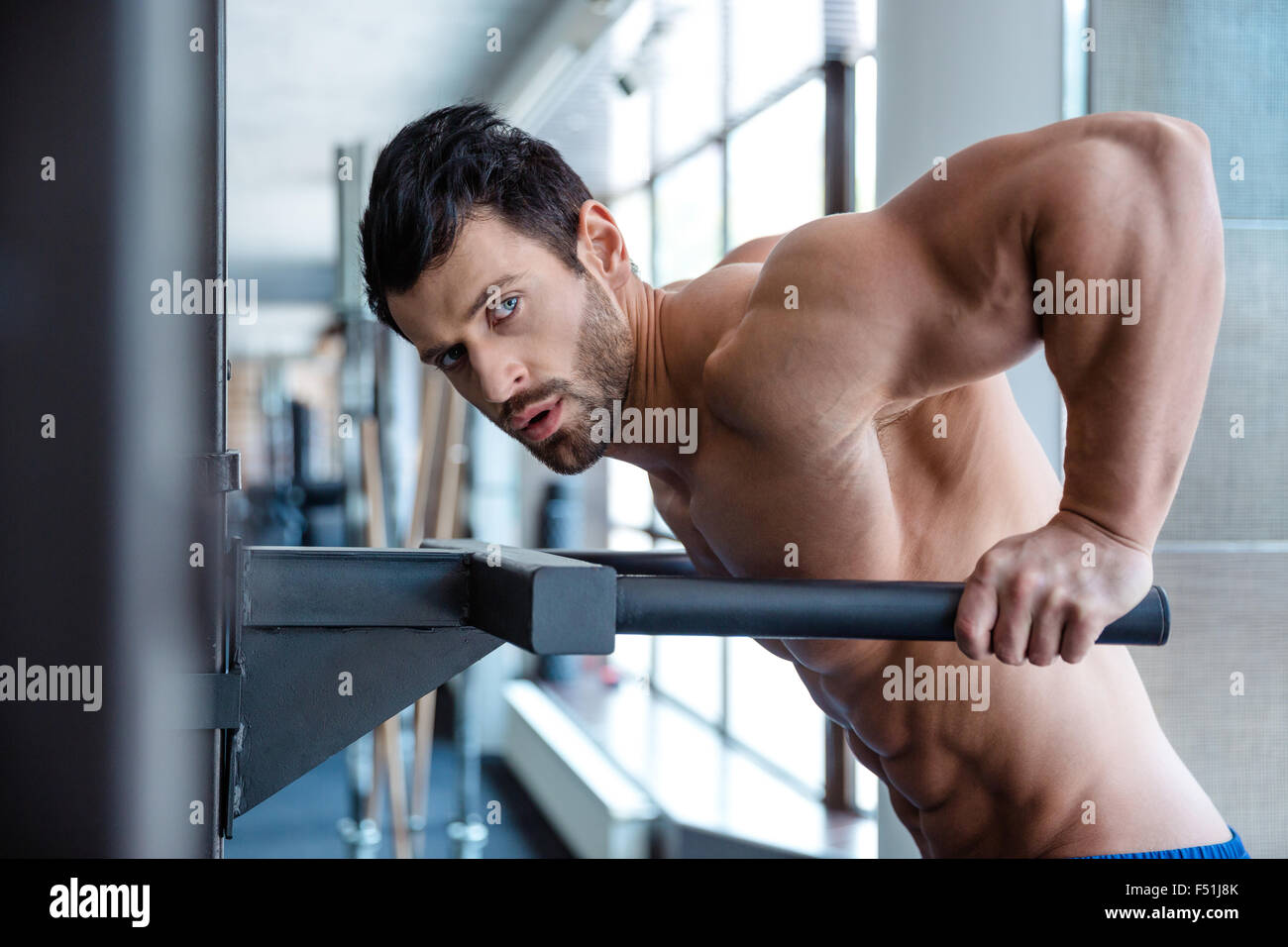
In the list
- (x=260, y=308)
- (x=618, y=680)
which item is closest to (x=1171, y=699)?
(x=618, y=680)

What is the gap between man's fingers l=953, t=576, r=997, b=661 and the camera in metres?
0.63

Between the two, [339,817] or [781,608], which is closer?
[781,608]

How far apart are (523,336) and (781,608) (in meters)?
0.38

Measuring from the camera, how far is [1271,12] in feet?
5.99

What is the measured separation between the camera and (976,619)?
63 cm

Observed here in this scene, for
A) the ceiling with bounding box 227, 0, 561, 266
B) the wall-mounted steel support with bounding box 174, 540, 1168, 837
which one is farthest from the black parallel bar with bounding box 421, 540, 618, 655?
the ceiling with bounding box 227, 0, 561, 266

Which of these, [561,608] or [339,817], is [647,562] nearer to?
[561,608]

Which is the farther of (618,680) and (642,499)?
(618,680)

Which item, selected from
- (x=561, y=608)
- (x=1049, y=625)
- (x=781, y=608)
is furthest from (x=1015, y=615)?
(x=561, y=608)

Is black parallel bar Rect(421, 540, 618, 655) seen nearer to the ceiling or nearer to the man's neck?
the man's neck

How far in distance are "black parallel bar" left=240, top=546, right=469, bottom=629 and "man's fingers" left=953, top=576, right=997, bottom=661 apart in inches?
11.8

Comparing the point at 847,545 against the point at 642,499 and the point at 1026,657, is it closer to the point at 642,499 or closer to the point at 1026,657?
the point at 1026,657

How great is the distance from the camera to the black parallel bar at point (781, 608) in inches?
24.1

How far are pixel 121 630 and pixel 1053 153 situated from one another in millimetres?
591
